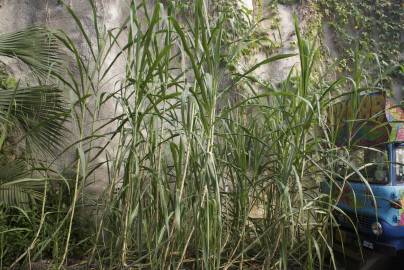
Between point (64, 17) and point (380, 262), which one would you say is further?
point (64, 17)

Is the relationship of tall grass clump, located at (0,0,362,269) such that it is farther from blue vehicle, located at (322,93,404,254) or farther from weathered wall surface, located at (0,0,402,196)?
weathered wall surface, located at (0,0,402,196)

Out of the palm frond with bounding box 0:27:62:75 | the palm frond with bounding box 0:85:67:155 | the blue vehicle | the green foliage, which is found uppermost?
the green foliage

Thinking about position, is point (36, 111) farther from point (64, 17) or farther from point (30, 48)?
point (64, 17)

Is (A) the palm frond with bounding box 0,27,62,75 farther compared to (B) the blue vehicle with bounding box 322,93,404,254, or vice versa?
(A) the palm frond with bounding box 0,27,62,75

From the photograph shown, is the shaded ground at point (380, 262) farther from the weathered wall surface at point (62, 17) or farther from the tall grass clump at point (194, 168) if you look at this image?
the weathered wall surface at point (62, 17)

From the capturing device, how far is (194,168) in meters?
2.44

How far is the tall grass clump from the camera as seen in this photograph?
2359 millimetres

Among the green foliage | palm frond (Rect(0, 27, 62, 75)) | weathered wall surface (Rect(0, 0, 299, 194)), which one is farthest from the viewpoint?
the green foliage

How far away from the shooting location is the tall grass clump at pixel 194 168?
2359 mm

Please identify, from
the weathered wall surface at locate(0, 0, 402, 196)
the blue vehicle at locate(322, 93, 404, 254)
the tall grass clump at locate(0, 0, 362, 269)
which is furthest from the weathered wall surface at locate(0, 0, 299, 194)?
the tall grass clump at locate(0, 0, 362, 269)

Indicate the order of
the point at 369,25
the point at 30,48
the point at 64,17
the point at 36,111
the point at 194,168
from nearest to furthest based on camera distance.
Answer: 1. the point at 194,168
2. the point at 36,111
3. the point at 30,48
4. the point at 64,17
5. the point at 369,25

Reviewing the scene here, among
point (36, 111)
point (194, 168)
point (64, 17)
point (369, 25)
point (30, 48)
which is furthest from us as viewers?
point (369, 25)

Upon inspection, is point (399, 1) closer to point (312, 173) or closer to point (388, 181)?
point (388, 181)

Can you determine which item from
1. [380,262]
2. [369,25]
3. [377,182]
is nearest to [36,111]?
[377,182]
